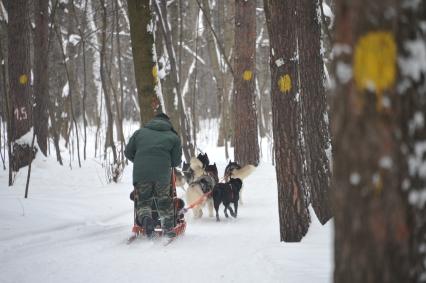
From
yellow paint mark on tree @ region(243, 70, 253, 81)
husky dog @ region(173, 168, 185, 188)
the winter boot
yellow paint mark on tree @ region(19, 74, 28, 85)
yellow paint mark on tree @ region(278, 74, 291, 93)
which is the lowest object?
the winter boot

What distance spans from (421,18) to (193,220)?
21.4ft

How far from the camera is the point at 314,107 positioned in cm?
645

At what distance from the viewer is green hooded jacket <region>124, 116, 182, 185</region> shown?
20.3 ft

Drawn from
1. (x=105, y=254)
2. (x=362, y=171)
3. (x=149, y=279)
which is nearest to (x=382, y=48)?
(x=362, y=171)

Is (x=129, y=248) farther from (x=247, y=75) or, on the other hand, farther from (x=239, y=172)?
(x=247, y=75)

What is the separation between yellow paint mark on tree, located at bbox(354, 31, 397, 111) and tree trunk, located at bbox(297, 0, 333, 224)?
457cm

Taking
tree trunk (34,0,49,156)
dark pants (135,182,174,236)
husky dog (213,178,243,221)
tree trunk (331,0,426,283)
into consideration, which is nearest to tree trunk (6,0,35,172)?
tree trunk (34,0,49,156)

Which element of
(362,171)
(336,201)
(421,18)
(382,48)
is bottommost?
(336,201)

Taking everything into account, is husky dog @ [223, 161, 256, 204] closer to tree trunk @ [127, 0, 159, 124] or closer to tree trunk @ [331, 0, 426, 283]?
tree trunk @ [127, 0, 159, 124]

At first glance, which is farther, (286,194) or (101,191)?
(101,191)

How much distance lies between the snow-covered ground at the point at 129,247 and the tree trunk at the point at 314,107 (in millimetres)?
725

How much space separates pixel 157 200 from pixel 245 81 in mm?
6362

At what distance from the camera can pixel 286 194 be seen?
210 inches

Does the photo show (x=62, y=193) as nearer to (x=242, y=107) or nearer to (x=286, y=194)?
(x=242, y=107)
